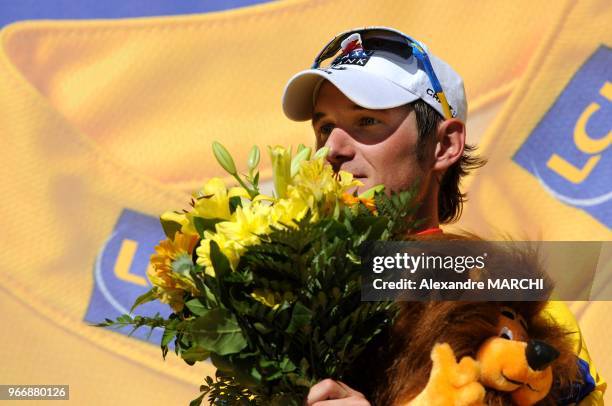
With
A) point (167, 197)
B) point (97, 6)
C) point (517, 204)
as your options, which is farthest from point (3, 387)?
point (517, 204)

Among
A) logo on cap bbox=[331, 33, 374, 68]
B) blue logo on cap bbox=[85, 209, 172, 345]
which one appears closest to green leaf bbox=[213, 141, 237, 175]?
logo on cap bbox=[331, 33, 374, 68]

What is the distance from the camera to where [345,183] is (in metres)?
1.33

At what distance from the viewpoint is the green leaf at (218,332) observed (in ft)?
3.91

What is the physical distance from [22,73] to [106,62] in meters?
0.27

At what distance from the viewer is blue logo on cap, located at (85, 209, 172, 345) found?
278 centimetres

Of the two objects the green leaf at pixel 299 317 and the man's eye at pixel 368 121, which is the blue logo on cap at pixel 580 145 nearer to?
the man's eye at pixel 368 121

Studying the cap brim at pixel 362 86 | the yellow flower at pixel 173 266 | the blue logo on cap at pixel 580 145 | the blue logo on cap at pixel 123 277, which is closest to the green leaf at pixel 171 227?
the yellow flower at pixel 173 266

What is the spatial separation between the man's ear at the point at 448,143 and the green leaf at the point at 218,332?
66 centimetres

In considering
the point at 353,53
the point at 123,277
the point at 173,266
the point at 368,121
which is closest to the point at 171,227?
the point at 173,266

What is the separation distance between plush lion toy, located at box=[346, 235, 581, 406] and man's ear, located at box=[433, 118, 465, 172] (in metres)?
0.45

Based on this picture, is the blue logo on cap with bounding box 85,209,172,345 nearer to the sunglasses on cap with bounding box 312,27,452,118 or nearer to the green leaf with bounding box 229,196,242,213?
the sunglasses on cap with bounding box 312,27,452,118

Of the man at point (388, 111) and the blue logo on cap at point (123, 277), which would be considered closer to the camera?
the man at point (388, 111)

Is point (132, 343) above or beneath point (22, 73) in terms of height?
beneath

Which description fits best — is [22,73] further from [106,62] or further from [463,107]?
[463,107]
